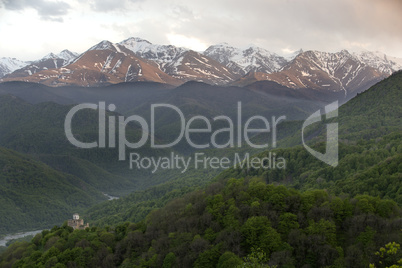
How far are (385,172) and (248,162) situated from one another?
67.0m

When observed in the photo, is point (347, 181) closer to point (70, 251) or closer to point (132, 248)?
point (132, 248)

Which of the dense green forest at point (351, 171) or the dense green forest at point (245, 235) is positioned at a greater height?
the dense green forest at point (351, 171)

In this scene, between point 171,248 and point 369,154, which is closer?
point 171,248

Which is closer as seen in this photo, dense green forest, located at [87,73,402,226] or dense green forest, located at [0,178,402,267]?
dense green forest, located at [0,178,402,267]

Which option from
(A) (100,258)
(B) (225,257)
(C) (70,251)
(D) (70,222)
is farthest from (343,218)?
(D) (70,222)

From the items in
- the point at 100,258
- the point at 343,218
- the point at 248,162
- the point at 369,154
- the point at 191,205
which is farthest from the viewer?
the point at 248,162

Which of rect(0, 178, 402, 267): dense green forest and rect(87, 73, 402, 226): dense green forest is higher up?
rect(87, 73, 402, 226): dense green forest

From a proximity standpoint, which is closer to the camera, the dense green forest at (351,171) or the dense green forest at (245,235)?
the dense green forest at (245,235)

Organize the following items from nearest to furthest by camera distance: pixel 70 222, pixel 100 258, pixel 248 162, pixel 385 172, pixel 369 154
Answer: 1. pixel 100 258
2. pixel 385 172
3. pixel 70 222
4. pixel 369 154
5. pixel 248 162

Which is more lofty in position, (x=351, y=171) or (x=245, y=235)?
(x=351, y=171)

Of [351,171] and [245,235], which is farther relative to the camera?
[351,171]

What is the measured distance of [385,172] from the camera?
101 metres

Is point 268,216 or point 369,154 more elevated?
point 369,154

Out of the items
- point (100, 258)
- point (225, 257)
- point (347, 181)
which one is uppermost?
point (347, 181)
